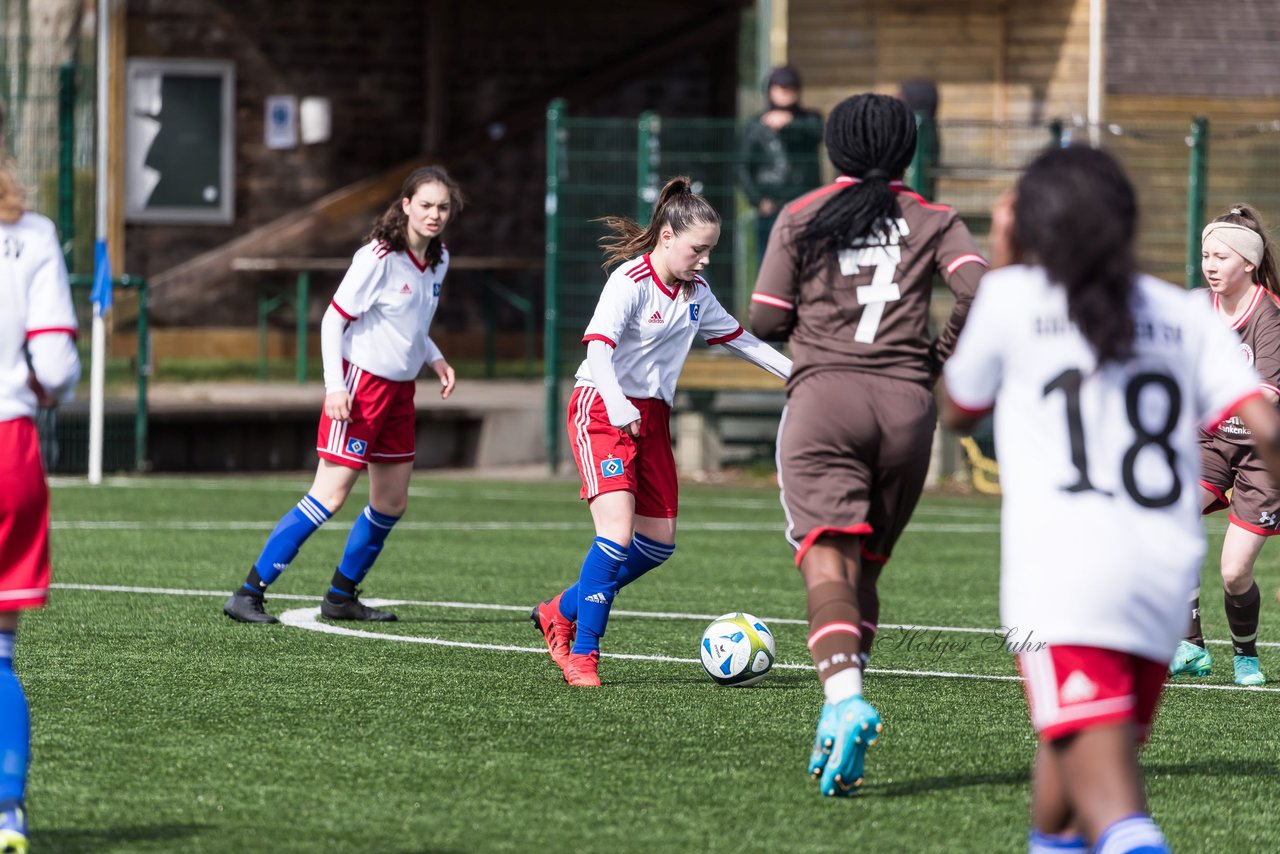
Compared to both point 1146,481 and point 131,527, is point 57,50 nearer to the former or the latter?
point 131,527

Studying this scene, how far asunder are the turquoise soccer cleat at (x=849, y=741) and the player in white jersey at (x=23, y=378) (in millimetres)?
1963

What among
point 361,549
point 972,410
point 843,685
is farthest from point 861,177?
point 361,549

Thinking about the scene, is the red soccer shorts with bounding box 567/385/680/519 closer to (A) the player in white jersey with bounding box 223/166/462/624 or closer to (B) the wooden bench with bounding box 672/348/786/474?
(A) the player in white jersey with bounding box 223/166/462/624

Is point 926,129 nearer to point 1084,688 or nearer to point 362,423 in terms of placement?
point 362,423

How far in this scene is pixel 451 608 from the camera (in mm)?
9031

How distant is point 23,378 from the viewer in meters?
4.47

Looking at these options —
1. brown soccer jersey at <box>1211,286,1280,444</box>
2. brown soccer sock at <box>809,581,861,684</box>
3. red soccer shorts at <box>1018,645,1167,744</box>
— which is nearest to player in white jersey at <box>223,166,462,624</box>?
brown soccer jersey at <box>1211,286,1280,444</box>

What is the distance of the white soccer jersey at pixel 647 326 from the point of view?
6.85 metres

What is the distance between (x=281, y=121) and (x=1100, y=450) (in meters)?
19.7

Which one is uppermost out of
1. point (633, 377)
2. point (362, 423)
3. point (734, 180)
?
point (734, 180)

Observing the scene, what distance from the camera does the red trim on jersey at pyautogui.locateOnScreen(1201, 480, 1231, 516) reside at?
747 centimetres

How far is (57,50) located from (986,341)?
17.3 metres

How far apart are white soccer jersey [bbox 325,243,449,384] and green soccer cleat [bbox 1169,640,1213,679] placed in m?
3.29

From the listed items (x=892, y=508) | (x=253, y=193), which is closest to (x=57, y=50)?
(x=253, y=193)
